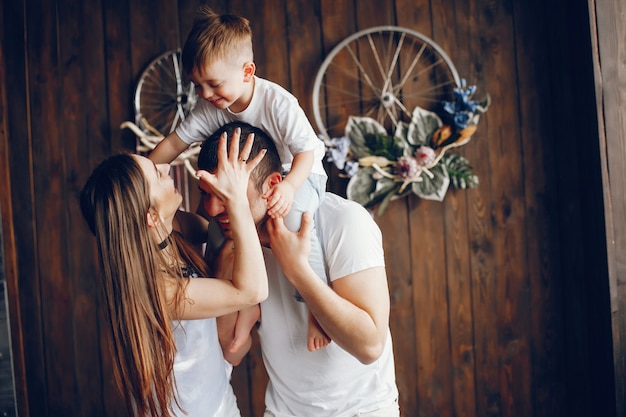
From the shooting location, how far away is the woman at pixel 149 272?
4.06ft

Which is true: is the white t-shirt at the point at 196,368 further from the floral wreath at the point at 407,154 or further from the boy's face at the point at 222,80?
Result: the floral wreath at the point at 407,154

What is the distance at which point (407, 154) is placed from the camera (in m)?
2.35

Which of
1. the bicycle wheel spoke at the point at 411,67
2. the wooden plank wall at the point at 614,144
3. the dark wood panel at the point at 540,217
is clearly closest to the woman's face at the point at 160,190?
the bicycle wheel spoke at the point at 411,67

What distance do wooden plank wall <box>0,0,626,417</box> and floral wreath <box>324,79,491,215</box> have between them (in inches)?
4.7

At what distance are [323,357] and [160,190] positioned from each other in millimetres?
607

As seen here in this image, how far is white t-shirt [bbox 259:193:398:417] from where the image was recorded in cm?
134

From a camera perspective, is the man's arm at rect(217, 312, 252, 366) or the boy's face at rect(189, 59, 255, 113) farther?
the man's arm at rect(217, 312, 252, 366)

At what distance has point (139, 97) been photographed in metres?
2.41

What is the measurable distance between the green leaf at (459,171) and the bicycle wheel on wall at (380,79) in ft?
0.86

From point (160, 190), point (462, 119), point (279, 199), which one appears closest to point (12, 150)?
point (160, 190)

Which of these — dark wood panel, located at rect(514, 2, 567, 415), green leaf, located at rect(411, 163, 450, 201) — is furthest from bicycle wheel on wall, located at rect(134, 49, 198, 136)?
dark wood panel, located at rect(514, 2, 567, 415)

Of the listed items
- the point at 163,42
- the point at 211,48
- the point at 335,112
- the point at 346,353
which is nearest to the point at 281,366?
the point at 346,353

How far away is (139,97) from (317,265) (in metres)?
1.50

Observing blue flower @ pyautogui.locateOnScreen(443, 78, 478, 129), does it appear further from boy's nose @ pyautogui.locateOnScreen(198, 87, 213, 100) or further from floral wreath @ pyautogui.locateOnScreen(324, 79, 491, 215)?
boy's nose @ pyautogui.locateOnScreen(198, 87, 213, 100)
